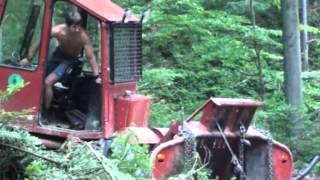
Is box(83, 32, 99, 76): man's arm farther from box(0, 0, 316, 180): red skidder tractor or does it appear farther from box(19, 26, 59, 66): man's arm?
box(19, 26, 59, 66): man's arm

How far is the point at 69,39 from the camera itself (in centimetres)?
744

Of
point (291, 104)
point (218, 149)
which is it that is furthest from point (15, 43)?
point (291, 104)

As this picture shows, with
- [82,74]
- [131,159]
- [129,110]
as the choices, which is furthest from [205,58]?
[131,159]

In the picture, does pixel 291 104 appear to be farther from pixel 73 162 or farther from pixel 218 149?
pixel 73 162

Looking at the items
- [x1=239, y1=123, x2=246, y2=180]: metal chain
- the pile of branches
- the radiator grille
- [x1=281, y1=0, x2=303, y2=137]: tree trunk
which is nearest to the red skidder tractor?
the radiator grille

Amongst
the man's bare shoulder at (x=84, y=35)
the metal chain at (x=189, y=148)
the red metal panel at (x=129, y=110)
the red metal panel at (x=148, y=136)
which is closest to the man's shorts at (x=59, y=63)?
the man's bare shoulder at (x=84, y=35)

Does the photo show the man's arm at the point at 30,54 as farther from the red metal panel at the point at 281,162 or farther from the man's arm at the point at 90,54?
the red metal panel at the point at 281,162

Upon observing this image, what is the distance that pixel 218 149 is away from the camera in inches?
223

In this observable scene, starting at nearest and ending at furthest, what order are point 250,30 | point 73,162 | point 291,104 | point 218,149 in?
point 73,162
point 218,149
point 291,104
point 250,30

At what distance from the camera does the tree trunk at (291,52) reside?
10.6 meters

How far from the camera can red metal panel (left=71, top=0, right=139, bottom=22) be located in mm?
7145

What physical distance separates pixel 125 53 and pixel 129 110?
0.61 meters

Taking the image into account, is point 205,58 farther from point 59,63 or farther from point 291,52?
point 59,63

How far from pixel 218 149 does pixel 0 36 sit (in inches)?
122
